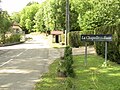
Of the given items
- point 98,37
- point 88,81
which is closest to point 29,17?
point 98,37

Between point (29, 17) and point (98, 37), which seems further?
point (29, 17)

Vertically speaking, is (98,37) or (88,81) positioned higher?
(98,37)

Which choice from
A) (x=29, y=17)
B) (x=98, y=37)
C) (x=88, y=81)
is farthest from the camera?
(x=29, y=17)

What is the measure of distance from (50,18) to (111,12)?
3565 centimetres

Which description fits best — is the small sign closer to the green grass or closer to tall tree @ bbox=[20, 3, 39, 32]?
the green grass

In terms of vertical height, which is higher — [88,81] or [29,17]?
[29,17]

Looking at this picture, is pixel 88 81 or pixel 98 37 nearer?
pixel 88 81

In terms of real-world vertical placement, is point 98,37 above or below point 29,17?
below

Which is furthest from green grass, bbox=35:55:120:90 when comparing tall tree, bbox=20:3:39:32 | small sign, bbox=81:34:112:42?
tall tree, bbox=20:3:39:32

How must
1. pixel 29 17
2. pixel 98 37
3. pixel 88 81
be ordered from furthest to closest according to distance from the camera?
pixel 29 17, pixel 98 37, pixel 88 81

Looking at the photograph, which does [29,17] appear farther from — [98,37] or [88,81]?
[88,81]

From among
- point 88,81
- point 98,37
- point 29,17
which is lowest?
point 88,81

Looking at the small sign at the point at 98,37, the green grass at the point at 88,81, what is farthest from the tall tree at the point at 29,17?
the green grass at the point at 88,81

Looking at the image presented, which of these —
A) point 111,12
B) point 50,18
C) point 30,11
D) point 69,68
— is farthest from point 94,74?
point 30,11
